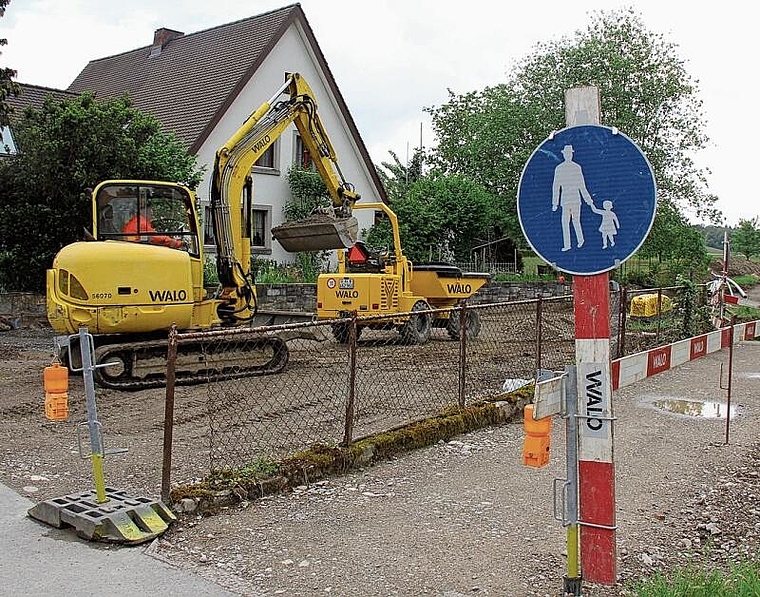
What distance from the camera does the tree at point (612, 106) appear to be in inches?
1278

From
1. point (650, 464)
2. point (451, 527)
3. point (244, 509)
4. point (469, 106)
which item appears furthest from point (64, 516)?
point (469, 106)

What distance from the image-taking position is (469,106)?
4572 centimetres

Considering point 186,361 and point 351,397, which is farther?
point 186,361

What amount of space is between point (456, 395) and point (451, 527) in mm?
4492

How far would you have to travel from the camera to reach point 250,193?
1338 cm

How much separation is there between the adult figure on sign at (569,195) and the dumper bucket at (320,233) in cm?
999

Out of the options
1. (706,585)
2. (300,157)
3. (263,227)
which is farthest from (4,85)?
(706,585)

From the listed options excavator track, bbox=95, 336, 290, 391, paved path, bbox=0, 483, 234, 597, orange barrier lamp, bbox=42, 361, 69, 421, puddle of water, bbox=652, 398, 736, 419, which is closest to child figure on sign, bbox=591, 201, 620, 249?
paved path, bbox=0, 483, 234, 597

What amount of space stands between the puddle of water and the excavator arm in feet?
19.9

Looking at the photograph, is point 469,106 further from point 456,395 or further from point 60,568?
point 60,568

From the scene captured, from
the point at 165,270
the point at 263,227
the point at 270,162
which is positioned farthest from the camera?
the point at 270,162

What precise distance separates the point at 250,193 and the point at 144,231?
1987mm

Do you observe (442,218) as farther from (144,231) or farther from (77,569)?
(77,569)

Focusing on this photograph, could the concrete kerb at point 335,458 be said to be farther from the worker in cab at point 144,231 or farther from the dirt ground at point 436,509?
the worker in cab at point 144,231
